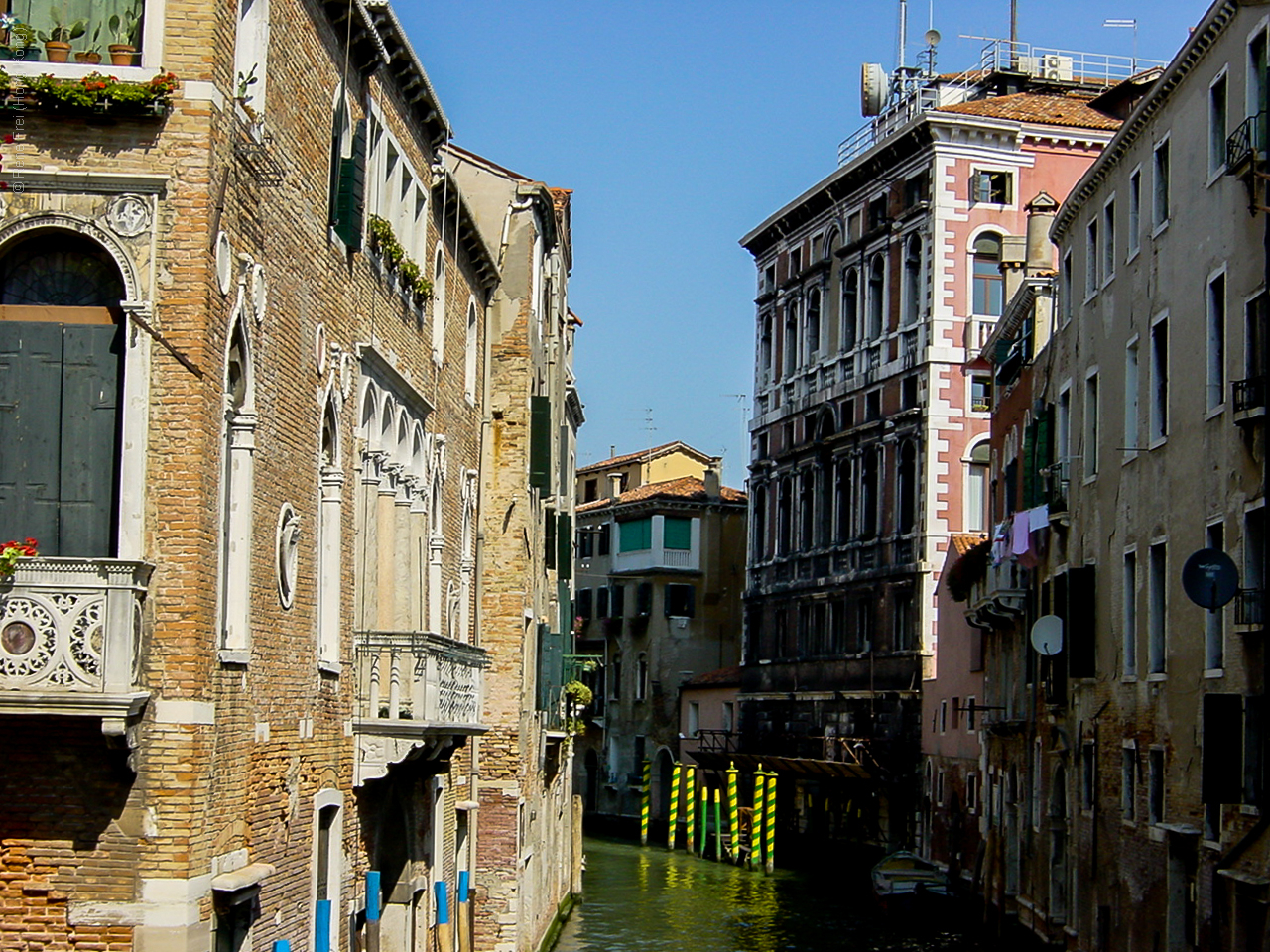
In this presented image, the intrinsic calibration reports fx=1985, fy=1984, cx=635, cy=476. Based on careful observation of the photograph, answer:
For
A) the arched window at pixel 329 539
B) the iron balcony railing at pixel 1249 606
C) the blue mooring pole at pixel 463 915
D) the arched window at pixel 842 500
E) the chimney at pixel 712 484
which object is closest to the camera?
the arched window at pixel 329 539

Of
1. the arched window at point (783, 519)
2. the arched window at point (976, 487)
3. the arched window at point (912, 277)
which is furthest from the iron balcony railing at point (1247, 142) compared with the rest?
the arched window at point (783, 519)

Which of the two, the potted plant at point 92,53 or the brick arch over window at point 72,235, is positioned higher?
the potted plant at point 92,53

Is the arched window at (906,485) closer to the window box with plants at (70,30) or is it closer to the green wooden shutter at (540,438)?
the green wooden shutter at (540,438)

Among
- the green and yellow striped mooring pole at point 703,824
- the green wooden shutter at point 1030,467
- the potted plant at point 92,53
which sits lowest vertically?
the green and yellow striped mooring pole at point 703,824

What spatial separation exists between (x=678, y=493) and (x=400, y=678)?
43.0m

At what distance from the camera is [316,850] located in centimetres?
1338

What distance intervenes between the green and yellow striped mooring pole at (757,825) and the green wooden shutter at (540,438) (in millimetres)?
21014

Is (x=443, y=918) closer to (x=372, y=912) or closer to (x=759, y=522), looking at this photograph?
(x=372, y=912)

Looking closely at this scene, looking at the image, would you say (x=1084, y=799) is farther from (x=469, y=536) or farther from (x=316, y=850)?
(x=316, y=850)

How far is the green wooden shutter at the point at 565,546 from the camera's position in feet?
97.7

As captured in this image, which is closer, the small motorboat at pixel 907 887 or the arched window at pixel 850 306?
the small motorboat at pixel 907 887

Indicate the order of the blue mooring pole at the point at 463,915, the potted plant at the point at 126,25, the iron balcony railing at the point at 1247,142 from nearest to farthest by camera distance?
the potted plant at the point at 126,25 → the iron balcony railing at the point at 1247,142 → the blue mooring pole at the point at 463,915

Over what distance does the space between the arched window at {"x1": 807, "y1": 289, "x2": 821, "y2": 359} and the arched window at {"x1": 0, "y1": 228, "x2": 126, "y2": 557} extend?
37.5 meters

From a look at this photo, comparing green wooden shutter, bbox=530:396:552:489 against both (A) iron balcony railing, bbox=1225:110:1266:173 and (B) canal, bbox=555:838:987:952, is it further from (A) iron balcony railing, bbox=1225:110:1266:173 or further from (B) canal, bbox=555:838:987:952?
(A) iron balcony railing, bbox=1225:110:1266:173
